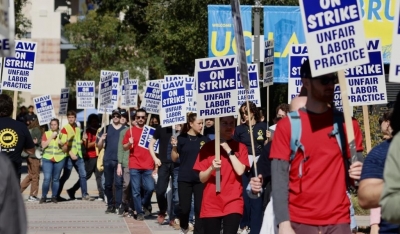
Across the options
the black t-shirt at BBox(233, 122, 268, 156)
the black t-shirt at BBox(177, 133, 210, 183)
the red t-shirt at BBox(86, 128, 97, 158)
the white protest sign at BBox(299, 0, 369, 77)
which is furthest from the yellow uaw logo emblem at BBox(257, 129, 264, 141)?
the white protest sign at BBox(299, 0, 369, 77)

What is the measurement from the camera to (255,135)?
16.3m

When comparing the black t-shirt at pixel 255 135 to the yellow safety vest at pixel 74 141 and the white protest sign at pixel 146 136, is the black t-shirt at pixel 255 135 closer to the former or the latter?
the white protest sign at pixel 146 136

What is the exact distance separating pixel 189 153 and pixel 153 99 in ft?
27.2

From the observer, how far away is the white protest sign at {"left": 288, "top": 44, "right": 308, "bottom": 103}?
Result: 15.5 meters

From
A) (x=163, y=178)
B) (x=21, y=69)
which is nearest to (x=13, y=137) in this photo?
(x=21, y=69)

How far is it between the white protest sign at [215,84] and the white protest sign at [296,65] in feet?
11.8

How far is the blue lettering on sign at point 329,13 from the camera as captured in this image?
24.0ft

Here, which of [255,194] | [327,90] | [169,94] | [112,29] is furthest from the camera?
[112,29]

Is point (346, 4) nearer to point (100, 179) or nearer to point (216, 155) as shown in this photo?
point (216, 155)

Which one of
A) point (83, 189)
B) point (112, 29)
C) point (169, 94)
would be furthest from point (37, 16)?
point (169, 94)

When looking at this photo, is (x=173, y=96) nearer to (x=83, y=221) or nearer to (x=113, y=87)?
(x=83, y=221)

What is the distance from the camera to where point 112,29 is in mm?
55594

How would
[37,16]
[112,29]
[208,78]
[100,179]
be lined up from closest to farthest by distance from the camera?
[208,78]
[100,179]
[112,29]
[37,16]

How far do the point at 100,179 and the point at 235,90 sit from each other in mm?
12851
